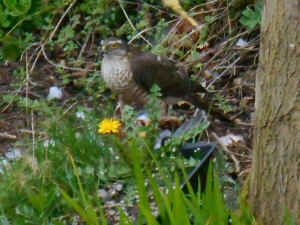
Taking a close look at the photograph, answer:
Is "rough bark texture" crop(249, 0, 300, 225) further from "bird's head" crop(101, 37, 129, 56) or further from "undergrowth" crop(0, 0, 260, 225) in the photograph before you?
"bird's head" crop(101, 37, 129, 56)

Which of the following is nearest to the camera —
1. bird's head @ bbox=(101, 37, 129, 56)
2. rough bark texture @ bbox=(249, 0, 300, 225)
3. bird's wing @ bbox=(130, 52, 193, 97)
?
rough bark texture @ bbox=(249, 0, 300, 225)

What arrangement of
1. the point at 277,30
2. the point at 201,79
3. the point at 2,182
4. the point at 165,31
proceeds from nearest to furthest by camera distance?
the point at 277,30 → the point at 2,182 → the point at 201,79 → the point at 165,31

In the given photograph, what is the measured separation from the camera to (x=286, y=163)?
252 cm

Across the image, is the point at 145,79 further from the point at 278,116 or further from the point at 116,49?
the point at 278,116

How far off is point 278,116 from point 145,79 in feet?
7.14

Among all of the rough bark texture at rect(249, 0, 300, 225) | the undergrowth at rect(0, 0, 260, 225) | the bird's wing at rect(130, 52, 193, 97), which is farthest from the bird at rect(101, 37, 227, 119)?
the rough bark texture at rect(249, 0, 300, 225)

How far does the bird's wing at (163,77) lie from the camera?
4.54 m

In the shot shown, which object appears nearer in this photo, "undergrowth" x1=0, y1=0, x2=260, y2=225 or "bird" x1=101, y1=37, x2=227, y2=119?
"undergrowth" x1=0, y1=0, x2=260, y2=225

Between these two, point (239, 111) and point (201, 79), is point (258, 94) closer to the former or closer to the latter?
point (239, 111)

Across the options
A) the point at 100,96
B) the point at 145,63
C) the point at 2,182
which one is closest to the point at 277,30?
the point at 2,182

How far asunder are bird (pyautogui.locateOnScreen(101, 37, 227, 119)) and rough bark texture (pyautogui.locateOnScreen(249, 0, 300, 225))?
1.82 metres

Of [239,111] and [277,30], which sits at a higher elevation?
[277,30]

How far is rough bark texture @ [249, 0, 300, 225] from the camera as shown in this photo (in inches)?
93.9

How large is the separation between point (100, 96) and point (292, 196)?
2.89 meters
